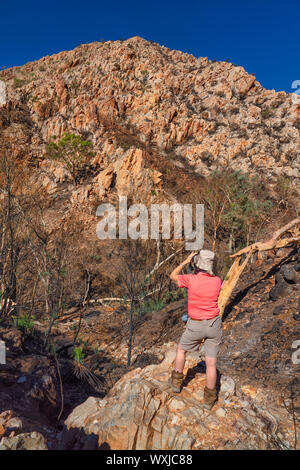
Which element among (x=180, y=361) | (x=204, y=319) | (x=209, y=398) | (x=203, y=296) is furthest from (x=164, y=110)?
(x=209, y=398)

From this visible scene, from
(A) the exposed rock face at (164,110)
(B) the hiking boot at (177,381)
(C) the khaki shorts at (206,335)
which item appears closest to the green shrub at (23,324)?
(B) the hiking boot at (177,381)

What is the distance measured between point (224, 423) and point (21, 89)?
35.0m

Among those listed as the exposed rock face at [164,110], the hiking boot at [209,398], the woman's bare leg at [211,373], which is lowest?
Result: the hiking boot at [209,398]

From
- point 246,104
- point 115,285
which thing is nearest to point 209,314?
point 115,285

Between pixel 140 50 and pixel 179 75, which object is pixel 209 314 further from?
pixel 140 50

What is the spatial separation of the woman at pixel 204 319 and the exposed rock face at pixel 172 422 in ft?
0.57

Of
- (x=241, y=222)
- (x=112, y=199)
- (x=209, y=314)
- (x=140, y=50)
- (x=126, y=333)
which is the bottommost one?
(x=126, y=333)

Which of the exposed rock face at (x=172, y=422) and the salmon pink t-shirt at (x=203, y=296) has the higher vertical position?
the salmon pink t-shirt at (x=203, y=296)

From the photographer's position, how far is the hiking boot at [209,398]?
2.19 metres

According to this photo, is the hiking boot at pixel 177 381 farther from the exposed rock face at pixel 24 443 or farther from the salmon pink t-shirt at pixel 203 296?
the exposed rock face at pixel 24 443

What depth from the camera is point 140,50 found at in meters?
33.2

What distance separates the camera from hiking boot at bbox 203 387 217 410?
7.19ft

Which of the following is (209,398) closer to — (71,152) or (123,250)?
(123,250)

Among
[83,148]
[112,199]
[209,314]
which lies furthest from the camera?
[83,148]
